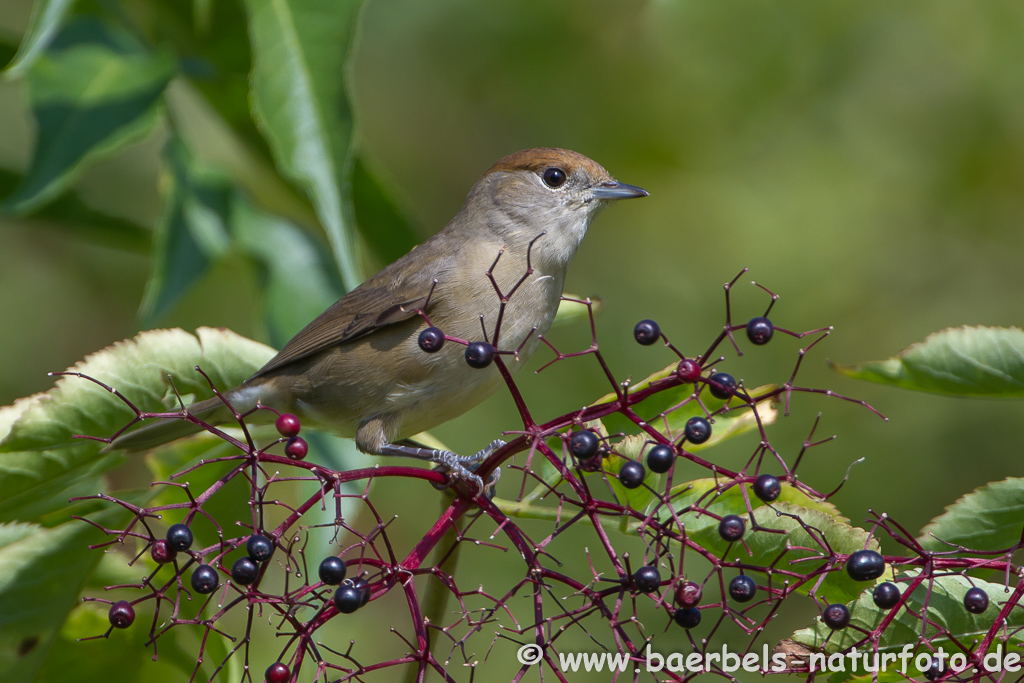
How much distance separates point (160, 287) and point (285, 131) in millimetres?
881

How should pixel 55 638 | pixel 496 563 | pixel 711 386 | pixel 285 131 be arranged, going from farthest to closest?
pixel 496 563
pixel 285 131
pixel 55 638
pixel 711 386

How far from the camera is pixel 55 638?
3113 mm

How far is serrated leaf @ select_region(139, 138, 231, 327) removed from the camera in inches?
150

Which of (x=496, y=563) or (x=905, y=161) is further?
(x=905, y=161)

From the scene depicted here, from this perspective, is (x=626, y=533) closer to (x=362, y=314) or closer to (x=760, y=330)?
(x=760, y=330)

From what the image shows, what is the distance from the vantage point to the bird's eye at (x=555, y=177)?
4.66 m

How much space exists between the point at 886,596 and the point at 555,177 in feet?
9.28

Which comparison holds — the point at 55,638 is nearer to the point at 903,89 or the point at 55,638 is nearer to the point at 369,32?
the point at 369,32

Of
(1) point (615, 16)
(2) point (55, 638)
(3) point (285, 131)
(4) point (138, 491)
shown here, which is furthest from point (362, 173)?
(1) point (615, 16)

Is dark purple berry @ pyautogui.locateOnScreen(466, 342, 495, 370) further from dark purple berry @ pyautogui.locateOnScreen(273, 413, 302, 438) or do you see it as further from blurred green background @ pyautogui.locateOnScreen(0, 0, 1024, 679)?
blurred green background @ pyautogui.locateOnScreen(0, 0, 1024, 679)

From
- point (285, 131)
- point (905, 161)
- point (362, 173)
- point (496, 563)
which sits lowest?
point (496, 563)

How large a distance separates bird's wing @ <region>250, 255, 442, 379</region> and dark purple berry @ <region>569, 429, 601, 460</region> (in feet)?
5.89

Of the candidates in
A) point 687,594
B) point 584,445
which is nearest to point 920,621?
point 687,594

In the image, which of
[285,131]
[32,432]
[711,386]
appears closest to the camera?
[711,386]
